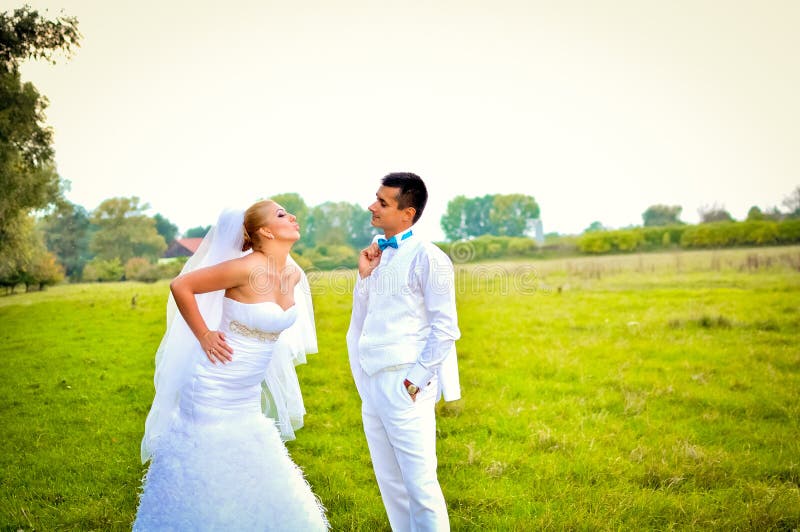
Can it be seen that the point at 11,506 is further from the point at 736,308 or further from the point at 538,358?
the point at 736,308

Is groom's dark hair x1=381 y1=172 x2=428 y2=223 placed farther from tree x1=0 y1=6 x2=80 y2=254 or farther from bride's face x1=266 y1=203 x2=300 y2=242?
tree x1=0 y1=6 x2=80 y2=254

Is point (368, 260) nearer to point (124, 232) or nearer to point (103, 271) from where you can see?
point (103, 271)

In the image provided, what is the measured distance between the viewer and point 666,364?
9984 millimetres

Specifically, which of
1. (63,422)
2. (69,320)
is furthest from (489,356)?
(69,320)

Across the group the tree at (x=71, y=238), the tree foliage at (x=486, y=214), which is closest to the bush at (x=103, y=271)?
the tree at (x=71, y=238)

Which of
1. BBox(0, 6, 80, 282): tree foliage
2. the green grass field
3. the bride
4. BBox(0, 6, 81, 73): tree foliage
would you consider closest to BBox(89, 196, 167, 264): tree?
BBox(0, 6, 80, 282): tree foliage

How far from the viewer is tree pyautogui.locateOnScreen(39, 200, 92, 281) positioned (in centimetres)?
2623

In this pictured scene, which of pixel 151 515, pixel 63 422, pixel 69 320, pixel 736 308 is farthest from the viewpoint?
pixel 69 320

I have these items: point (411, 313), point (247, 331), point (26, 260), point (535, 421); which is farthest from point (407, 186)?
point (26, 260)

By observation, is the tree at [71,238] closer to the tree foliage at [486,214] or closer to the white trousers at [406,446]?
the tree foliage at [486,214]

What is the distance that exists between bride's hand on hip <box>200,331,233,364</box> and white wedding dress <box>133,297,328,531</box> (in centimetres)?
6

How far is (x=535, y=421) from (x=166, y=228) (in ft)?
106

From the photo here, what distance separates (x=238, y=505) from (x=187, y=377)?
36.3 inches

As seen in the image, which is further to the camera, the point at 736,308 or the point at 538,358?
the point at 736,308
